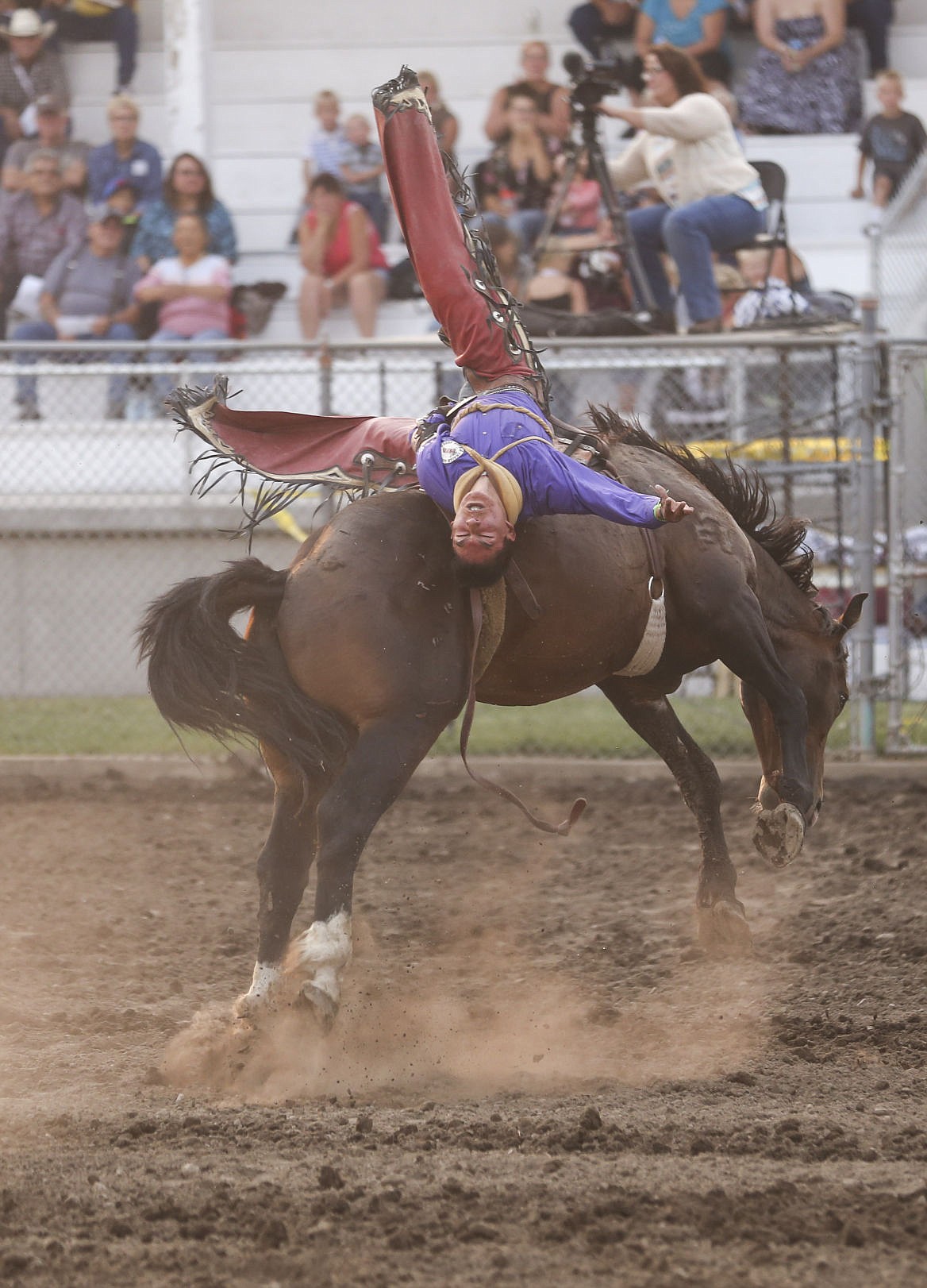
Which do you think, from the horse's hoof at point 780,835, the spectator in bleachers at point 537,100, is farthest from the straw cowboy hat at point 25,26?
the horse's hoof at point 780,835

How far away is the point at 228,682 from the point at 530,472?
0.92 m

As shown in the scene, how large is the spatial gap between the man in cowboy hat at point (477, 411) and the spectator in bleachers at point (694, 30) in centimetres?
897

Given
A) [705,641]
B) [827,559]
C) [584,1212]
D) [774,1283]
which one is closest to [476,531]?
[705,641]

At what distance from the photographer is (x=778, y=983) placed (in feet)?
15.5

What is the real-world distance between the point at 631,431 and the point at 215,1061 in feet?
7.22

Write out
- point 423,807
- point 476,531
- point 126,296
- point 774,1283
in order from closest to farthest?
point 774,1283 → point 476,531 → point 423,807 → point 126,296

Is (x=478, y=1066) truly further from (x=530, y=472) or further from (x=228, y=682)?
(x=530, y=472)

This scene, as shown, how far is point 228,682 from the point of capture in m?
4.05

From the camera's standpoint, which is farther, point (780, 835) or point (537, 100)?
point (537, 100)

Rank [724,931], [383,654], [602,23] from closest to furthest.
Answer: [383,654], [724,931], [602,23]

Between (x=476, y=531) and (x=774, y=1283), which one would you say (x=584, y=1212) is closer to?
(x=774, y=1283)

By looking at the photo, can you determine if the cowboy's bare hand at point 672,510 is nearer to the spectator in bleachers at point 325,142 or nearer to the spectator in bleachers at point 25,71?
the spectator in bleachers at point 325,142

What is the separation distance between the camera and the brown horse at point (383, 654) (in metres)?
4.00

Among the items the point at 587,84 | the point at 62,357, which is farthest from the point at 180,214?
the point at 587,84
